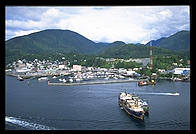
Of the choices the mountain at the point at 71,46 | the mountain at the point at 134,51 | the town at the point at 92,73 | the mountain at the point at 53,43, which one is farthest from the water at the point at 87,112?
the mountain at the point at 53,43

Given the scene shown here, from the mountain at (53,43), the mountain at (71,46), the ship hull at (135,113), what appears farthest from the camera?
the mountain at (53,43)

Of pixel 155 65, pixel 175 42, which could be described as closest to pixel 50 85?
pixel 155 65

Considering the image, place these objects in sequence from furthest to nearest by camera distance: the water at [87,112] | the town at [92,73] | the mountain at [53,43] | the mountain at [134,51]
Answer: the mountain at [53,43] → the mountain at [134,51] → the town at [92,73] → the water at [87,112]

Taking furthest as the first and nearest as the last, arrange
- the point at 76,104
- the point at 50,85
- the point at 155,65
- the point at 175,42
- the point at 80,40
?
the point at 80,40
the point at 175,42
the point at 155,65
the point at 50,85
the point at 76,104

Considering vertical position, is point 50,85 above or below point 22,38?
below

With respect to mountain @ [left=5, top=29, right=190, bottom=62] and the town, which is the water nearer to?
the town

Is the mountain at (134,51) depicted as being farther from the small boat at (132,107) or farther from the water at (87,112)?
the small boat at (132,107)
